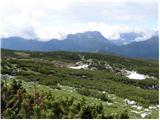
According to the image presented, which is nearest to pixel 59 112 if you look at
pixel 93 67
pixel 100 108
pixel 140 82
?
pixel 100 108

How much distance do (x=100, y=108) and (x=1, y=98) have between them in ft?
8.22

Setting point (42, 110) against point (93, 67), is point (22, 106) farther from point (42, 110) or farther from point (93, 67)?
point (93, 67)

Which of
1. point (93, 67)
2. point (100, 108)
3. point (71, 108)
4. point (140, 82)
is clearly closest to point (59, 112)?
point (71, 108)

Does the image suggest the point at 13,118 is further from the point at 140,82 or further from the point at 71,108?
the point at 140,82

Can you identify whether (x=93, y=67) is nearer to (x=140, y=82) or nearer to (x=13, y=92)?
(x=140, y=82)

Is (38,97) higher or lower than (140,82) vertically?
higher

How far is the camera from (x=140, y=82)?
5619cm

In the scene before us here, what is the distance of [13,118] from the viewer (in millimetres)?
10953

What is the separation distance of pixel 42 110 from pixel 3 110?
128 centimetres

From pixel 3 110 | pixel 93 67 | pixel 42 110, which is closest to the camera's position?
pixel 42 110

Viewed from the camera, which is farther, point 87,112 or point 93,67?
point 93,67

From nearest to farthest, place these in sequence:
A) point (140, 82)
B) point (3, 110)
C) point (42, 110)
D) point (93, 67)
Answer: point (42, 110) → point (3, 110) → point (140, 82) → point (93, 67)

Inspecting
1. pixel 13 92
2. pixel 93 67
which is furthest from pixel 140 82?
pixel 13 92

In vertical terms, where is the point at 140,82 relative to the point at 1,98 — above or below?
below
